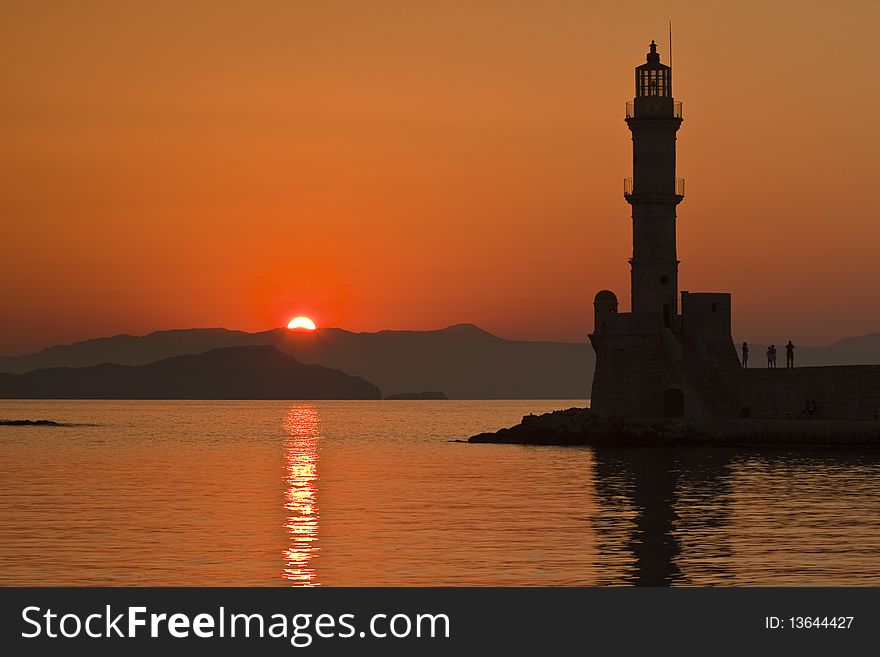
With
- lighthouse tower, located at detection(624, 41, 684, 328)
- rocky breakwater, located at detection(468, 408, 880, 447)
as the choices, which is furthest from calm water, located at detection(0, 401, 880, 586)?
lighthouse tower, located at detection(624, 41, 684, 328)

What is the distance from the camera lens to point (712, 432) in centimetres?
5531

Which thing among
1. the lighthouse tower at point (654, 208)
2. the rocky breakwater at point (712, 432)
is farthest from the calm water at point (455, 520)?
the lighthouse tower at point (654, 208)

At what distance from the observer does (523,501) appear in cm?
3603

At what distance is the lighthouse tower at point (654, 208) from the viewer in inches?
2234

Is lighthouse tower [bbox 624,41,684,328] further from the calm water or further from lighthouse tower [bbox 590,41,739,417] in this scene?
the calm water

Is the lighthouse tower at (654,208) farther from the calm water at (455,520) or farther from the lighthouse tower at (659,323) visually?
the calm water at (455,520)

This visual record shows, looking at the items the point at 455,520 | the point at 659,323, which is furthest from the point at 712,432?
the point at 455,520

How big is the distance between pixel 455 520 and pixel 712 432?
85.9ft

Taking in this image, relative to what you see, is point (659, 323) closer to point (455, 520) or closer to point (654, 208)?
point (654, 208)

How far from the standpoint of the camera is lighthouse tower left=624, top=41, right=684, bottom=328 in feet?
186
